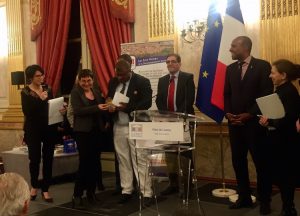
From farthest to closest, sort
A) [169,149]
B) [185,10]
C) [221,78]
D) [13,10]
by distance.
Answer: [13,10] < [185,10] < [221,78] < [169,149]

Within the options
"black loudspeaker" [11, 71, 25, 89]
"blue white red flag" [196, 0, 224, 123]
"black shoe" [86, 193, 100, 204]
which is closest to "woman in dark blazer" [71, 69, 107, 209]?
"black shoe" [86, 193, 100, 204]

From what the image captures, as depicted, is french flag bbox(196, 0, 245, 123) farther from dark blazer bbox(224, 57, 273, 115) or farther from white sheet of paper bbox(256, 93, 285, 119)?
white sheet of paper bbox(256, 93, 285, 119)

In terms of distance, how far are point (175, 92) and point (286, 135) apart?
1410 mm

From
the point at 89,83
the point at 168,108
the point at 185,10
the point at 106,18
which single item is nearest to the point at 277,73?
the point at 168,108

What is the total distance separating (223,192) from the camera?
4336 millimetres

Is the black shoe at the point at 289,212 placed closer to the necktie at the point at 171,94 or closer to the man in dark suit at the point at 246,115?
the man in dark suit at the point at 246,115

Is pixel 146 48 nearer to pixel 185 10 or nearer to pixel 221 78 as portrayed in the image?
pixel 185 10

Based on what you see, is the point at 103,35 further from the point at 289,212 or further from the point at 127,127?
the point at 289,212

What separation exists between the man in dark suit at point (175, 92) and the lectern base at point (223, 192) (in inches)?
16.9

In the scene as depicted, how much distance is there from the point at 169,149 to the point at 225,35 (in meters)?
1.65

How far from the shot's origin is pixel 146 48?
5.16 metres

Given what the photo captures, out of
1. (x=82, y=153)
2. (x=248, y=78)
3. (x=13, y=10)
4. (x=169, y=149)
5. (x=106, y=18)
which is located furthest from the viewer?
(x=13, y=10)

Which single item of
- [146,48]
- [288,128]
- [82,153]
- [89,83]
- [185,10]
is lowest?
[82,153]

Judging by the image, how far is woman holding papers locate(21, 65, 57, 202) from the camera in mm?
4270
